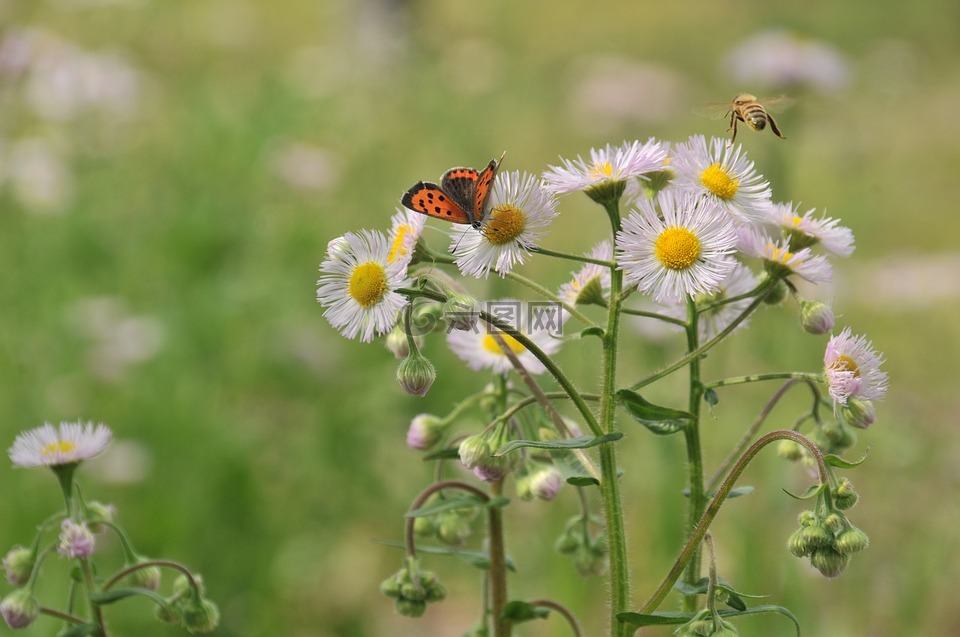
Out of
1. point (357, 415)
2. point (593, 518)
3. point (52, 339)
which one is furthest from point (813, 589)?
point (52, 339)

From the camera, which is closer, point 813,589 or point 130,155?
point 813,589

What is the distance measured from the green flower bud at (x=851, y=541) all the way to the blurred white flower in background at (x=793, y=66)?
13.1 ft

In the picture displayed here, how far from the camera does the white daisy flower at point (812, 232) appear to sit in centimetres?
151

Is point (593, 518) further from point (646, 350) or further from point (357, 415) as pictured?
point (357, 415)

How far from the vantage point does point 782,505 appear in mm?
3053

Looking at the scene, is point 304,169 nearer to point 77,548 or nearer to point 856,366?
point 77,548

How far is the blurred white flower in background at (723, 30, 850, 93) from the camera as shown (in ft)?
16.3

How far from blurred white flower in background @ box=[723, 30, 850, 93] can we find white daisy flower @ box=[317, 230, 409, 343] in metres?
4.05

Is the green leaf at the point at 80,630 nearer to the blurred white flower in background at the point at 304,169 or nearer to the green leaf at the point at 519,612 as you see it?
the green leaf at the point at 519,612

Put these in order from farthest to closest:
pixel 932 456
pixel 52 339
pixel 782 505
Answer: pixel 52 339 → pixel 932 456 → pixel 782 505

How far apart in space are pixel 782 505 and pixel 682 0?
13.1 meters

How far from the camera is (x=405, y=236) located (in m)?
1.36

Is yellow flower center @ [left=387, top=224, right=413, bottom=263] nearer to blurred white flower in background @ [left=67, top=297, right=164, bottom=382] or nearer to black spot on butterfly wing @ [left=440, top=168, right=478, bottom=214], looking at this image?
black spot on butterfly wing @ [left=440, top=168, right=478, bottom=214]

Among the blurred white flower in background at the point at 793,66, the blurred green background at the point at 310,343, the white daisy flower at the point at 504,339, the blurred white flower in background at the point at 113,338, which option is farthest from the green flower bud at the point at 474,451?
the blurred white flower in background at the point at 793,66
